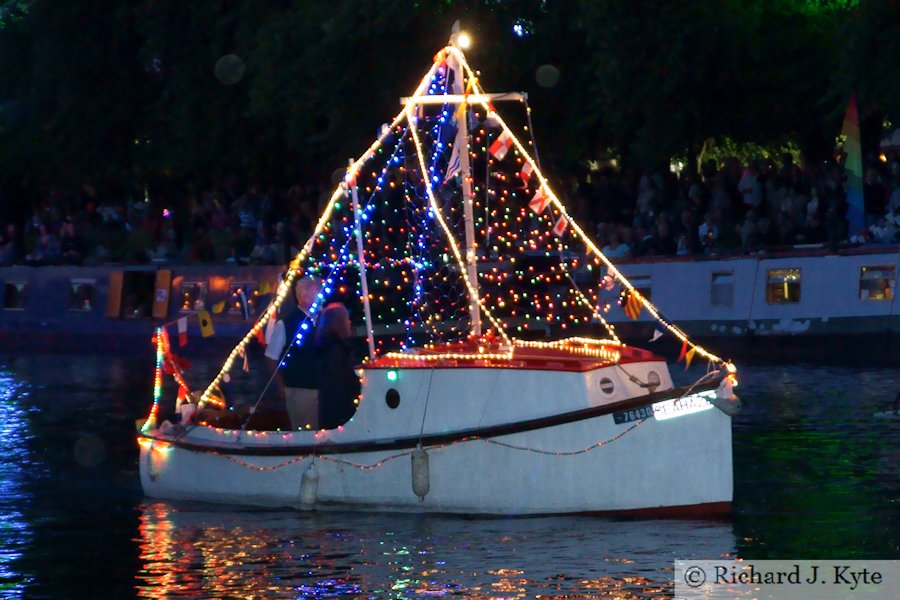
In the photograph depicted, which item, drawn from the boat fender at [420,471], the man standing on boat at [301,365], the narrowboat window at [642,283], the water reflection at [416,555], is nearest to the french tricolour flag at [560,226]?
the man standing on boat at [301,365]

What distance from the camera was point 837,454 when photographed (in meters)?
19.8

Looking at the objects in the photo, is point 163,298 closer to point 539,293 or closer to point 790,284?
point 539,293

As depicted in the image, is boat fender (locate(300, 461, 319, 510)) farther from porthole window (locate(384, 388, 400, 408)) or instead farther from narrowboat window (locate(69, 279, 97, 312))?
narrowboat window (locate(69, 279, 97, 312))

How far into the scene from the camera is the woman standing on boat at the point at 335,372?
714 inches

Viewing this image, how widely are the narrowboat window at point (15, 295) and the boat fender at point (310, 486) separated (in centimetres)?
2343

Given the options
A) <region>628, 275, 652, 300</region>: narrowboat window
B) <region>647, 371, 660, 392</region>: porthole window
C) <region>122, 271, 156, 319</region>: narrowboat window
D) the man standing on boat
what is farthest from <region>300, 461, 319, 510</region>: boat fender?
<region>122, 271, 156, 319</region>: narrowboat window

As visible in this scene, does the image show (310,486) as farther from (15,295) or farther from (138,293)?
(15,295)

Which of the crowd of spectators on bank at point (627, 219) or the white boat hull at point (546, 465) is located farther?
the crowd of spectators on bank at point (627, 219)

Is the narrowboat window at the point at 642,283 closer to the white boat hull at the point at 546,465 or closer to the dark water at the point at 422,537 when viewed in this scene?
the dark water at the point at 422,537

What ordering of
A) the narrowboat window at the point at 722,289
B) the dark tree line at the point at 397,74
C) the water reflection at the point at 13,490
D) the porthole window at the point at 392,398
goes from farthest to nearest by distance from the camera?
the dark tree line at the point at 397,74 → the narrowboat window at the point at 722,289 → the porthole window at the point at 392,398 → the water reflection at the point at 13,490

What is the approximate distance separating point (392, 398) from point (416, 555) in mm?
2044

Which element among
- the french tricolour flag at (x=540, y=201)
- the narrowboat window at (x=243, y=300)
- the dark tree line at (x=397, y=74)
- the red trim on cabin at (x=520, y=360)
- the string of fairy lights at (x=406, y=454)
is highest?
the dark tree line at (x=397, y=74)

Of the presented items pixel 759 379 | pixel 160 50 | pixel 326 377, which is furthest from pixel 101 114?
pixel 326 377

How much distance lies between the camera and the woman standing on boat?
1814 centimetres
